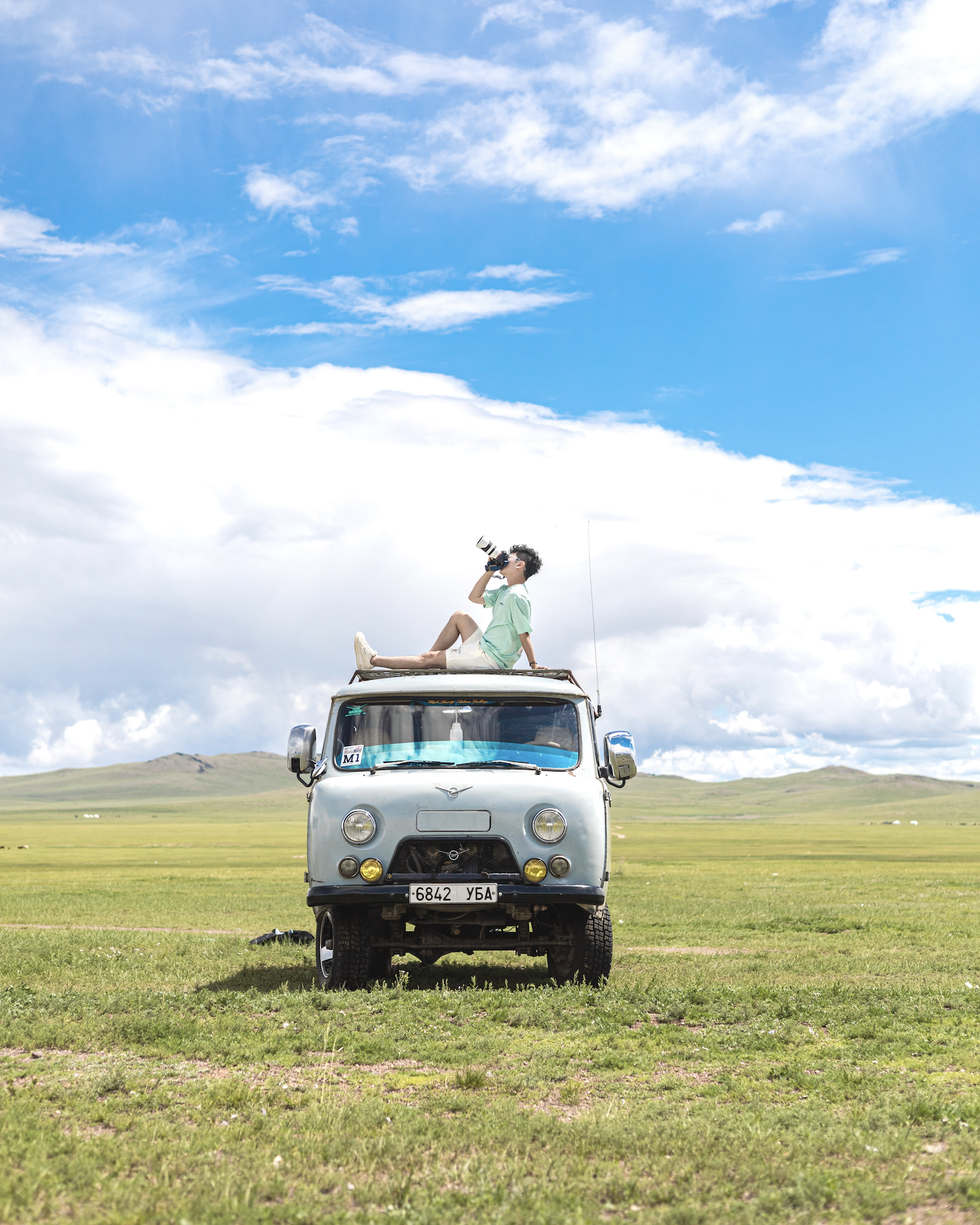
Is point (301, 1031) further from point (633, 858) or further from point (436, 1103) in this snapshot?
point (633, 858)

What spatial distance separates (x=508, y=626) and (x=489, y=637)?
0.93 ft

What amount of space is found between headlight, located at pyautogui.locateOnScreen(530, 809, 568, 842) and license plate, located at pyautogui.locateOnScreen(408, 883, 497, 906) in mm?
732

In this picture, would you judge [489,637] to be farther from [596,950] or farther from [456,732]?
[596,950]

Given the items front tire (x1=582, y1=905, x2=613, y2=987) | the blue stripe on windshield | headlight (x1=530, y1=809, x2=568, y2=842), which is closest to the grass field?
front tire (x1=582, y1=905, x2=613, y2=987)

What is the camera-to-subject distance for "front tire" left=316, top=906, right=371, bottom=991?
11719mm

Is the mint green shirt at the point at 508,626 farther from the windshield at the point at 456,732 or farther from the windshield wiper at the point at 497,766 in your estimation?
the windshield wiper at the point at 497,766

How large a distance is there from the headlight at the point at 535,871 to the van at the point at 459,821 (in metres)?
0.02

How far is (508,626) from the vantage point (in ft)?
46.1

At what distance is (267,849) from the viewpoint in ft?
274

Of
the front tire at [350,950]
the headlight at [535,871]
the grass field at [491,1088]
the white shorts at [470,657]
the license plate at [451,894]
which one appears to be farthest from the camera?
the white shorts at [470,657]

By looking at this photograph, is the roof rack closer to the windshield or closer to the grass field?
the windshield

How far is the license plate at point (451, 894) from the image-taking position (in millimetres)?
11242

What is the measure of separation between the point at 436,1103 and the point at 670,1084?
1722 mm

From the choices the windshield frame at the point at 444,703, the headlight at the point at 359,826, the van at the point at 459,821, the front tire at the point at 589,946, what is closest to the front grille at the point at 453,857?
the van at the point at 459,821
